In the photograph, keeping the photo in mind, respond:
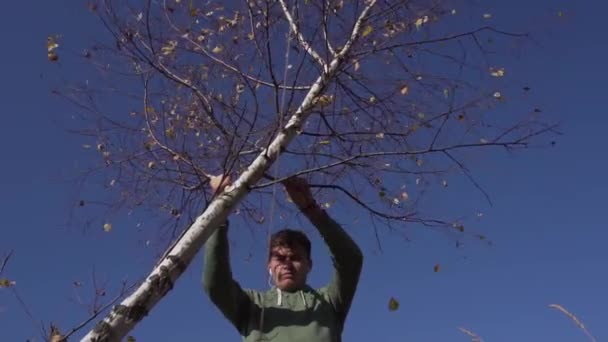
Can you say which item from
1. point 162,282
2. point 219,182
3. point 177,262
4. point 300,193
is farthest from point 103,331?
point 300,193

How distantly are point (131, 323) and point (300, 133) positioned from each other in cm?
143

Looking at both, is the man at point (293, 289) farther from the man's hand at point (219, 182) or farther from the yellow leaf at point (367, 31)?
the yellow leaf at point (367, 31)

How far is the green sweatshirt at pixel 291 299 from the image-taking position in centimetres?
315

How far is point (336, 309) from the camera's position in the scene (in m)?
3.34

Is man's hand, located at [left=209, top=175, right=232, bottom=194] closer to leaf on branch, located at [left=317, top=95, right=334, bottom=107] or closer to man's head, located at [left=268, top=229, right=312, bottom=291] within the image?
man's head, located at [left=268, top=229, right=312, bottom=291]

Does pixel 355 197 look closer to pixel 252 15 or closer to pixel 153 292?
pixel 252 15

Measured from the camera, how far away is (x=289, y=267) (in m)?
3.39

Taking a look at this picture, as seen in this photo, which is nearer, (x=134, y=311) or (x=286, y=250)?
(x=134, y=311)

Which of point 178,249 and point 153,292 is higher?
point 178,249

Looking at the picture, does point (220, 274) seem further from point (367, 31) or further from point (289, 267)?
point (367, 31)

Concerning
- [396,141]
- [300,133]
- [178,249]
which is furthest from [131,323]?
[396,141]

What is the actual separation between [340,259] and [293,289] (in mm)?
268

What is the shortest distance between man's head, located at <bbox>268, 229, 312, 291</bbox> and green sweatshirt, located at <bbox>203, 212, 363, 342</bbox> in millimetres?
49

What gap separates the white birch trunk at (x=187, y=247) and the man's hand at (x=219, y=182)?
→ 0.22ft
